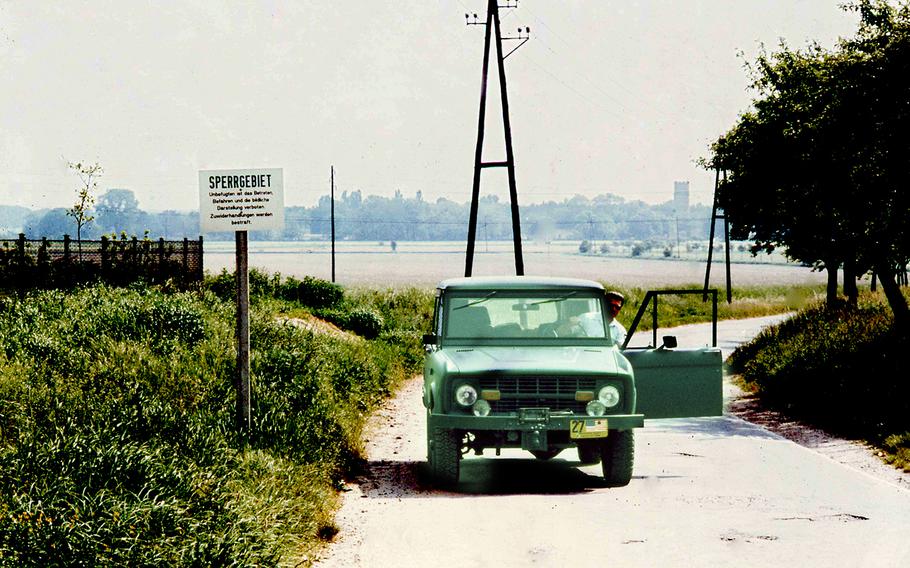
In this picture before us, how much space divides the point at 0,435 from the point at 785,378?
14.9m

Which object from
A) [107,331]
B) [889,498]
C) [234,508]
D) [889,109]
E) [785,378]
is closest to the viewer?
[234,508]

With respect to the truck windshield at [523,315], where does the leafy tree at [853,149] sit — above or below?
above

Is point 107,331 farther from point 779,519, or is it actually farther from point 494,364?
point 779,519

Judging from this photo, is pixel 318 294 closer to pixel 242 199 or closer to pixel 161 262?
pixel 161 262

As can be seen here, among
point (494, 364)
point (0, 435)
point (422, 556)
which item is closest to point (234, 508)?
point (422, 556)

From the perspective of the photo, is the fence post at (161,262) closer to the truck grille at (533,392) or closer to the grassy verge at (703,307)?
the grassy verge at (703,307)

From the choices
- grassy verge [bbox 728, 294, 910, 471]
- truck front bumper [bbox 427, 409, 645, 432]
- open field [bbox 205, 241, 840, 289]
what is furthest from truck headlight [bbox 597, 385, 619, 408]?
open field [bbox 205, 241, 840, 289]

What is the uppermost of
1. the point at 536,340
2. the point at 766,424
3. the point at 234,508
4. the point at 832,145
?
the point at 832,145

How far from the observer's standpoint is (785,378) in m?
20.2

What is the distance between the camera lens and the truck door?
11.5 meters

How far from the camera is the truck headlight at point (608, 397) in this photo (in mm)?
10406

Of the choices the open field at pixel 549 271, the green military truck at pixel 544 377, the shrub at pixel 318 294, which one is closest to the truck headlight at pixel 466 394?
the green military truck at pixel 544 377

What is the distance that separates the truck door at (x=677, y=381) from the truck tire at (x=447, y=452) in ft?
7.35

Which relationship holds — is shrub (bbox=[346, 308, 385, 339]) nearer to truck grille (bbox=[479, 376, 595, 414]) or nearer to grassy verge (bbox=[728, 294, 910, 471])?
grassy verge (bbox=[728, 294, 910, 471])
